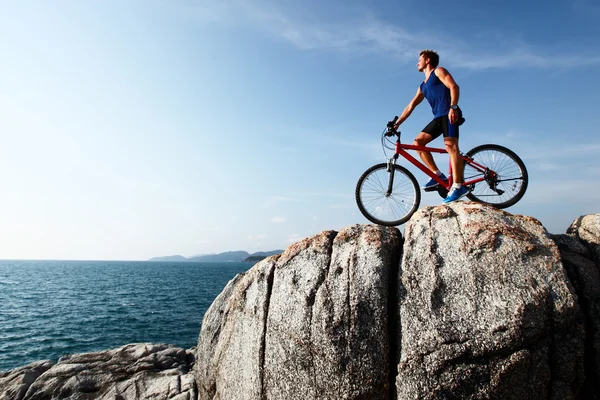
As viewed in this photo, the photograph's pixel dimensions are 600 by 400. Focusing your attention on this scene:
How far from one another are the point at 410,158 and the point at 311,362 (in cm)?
585

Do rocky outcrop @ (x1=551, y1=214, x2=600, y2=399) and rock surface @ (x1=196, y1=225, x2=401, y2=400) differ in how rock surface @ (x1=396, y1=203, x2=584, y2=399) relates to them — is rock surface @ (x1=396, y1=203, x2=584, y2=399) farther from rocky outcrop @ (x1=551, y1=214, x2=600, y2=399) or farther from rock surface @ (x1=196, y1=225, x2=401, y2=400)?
rock surface @ (x1=196, y1=225, x2=401, y2=400)

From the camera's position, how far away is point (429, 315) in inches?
252

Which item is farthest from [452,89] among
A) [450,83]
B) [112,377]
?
[112,377]

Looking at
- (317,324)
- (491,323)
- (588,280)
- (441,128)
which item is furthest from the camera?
(441,128)

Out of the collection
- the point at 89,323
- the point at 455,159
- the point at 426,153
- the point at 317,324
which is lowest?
the point at 89,323

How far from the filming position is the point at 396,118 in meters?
10.2

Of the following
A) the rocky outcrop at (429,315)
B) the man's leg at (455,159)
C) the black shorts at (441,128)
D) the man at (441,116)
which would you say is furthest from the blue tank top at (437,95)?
the rocky outcrop at (429,315)

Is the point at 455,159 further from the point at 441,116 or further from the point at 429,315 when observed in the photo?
the point at 429,315

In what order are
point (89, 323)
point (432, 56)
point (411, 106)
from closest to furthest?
point (432, 56)
point (411, 106)
point (89, 323)

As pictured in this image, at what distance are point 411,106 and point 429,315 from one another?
594 centimetres

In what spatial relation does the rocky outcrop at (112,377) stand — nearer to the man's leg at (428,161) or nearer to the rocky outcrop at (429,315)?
the rocky outcrop at (429,315)

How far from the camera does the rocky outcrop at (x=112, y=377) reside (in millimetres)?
13375

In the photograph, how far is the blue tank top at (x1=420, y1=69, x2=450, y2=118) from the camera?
903 centimetres

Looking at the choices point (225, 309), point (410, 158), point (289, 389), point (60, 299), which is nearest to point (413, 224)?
point (410, 158)
